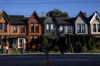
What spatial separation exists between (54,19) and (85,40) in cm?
926

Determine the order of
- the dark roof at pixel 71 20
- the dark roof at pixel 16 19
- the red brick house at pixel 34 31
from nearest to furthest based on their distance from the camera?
the red brick house at pixel 34 31 → the dark roof at pixel 16 19 → the dark roof at pixel 71 20

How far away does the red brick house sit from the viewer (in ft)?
208

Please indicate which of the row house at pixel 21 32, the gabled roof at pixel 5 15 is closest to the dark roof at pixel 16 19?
the row house at pixel 21 32

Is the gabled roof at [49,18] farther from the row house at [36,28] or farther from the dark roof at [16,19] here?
the dark roof at [16,19]

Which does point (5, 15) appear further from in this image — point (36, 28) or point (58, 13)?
point (58, 13)

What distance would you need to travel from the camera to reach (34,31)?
64.1 metres

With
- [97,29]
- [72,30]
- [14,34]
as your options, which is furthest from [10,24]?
[97,29]

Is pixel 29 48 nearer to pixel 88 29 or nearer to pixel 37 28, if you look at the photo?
pixel 37 28

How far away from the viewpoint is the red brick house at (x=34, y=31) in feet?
208

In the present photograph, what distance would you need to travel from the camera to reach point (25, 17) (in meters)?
69.2

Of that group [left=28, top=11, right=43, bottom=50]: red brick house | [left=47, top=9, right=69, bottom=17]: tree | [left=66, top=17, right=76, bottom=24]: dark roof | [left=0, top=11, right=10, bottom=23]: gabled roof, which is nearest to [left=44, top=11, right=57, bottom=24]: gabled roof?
[left=28, top=11, right=43, bottom=50]: red brick house

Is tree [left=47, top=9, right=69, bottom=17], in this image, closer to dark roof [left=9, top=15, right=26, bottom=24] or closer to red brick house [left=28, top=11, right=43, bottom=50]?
dark roof [left=9, top=15, right=26, bottom=24]

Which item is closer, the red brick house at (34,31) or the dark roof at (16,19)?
the red brick house at (34,31)
